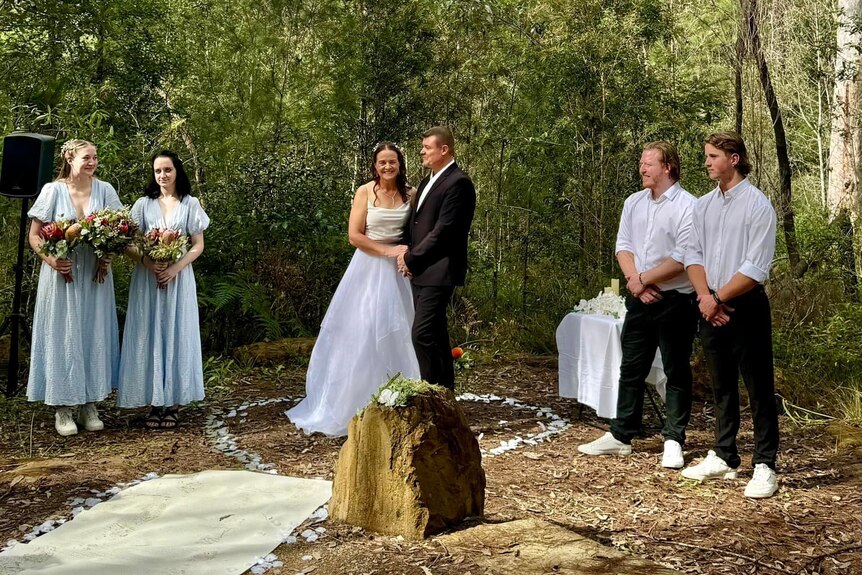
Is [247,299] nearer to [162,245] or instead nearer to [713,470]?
[162,245]

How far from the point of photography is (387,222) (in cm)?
568

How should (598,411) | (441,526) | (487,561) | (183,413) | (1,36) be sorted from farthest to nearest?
(1,36)
(183,413)
(598,411)
(441,526)
(487,561)

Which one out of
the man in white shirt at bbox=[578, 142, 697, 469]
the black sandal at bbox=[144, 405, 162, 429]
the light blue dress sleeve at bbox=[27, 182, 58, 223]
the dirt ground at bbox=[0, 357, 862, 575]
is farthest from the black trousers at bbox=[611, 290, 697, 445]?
the light blue dress sleeve at bbox=[27, 182, 58, 223]

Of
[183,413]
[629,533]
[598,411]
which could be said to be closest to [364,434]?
[629,533]

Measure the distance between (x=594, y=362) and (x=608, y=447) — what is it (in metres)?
0.77

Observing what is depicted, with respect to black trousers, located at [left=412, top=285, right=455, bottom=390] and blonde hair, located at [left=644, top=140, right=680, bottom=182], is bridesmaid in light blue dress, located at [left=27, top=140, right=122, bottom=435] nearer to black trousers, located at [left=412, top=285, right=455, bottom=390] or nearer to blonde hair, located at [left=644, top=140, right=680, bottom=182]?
black trousers, located at [left=412, top=285, right=455, bottom=390]

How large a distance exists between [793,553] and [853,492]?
108cm

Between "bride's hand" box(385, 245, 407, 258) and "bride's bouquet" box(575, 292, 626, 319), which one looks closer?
"bride's hand" box(385, 245, 407, 258)

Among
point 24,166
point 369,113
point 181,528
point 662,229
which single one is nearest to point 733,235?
point 662,229

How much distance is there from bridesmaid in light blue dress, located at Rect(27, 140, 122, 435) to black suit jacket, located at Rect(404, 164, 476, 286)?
204cm

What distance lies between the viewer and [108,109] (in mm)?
8398

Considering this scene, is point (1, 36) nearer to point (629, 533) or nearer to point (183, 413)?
point (183, 413)

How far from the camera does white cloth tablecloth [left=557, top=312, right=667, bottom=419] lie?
563cm

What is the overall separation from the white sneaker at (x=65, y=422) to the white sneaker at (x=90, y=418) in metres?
0.08
